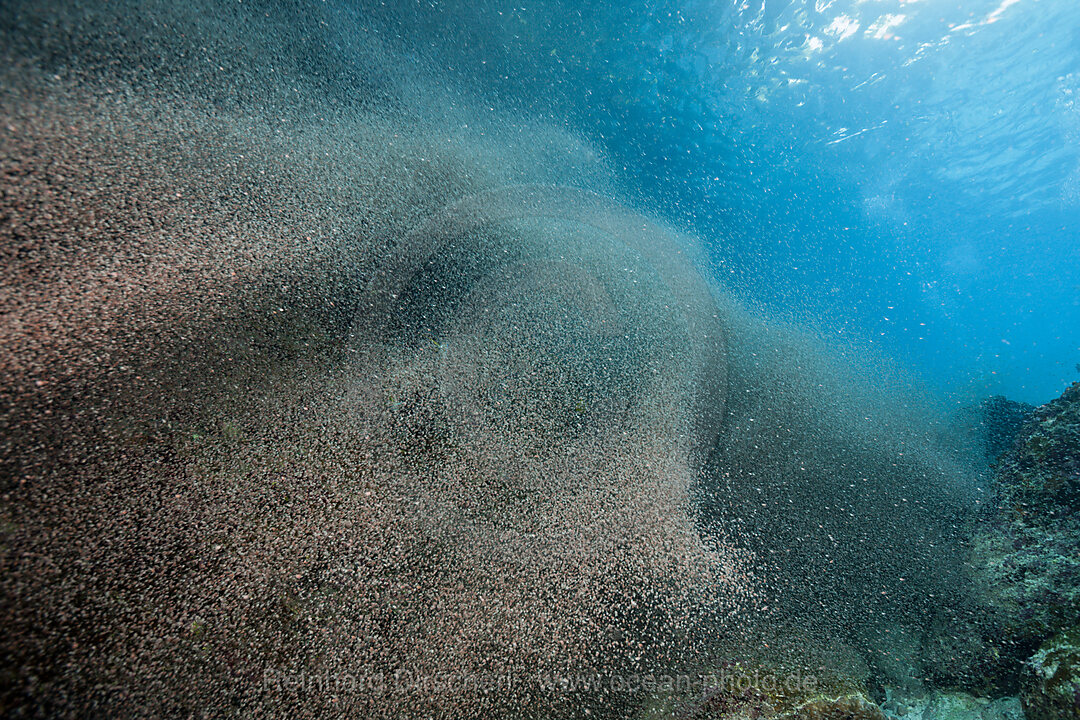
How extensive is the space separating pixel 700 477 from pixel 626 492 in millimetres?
626

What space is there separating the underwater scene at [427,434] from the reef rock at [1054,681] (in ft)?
0.06

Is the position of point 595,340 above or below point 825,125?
below

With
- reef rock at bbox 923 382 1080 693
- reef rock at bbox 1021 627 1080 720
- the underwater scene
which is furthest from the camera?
reef rock at bbox 923 382 1080 693

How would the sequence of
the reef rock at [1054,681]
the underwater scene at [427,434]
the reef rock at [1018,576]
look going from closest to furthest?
the underwater scene at [427,434] → the reef rock at [1054,681] → the reef rock at [1018,576]

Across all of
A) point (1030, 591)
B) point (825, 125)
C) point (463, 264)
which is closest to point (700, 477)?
point (463, 264)

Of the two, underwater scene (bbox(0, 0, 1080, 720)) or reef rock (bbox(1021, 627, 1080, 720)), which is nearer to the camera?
underwater scene (bbox(0, 0, 1080, 720))

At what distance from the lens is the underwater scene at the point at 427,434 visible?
1.67 meters

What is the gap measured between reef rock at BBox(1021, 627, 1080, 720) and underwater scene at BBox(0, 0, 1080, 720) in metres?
0.02

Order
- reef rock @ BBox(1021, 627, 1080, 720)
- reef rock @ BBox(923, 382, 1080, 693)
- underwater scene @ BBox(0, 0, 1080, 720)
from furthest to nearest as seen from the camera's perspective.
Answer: reef rock @ BBox(923, 382, 1080, 693), reef rock @ BBox(1021, 627, 1080, 720), underwater scene @ BBox(0, 0, 1080, 720)

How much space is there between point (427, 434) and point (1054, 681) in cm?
413

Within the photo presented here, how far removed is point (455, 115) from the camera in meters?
3.08

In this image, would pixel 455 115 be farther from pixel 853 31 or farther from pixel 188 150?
pixel 853 31

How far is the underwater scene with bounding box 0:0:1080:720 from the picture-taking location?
5.47 feet

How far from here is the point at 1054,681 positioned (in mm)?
2322
